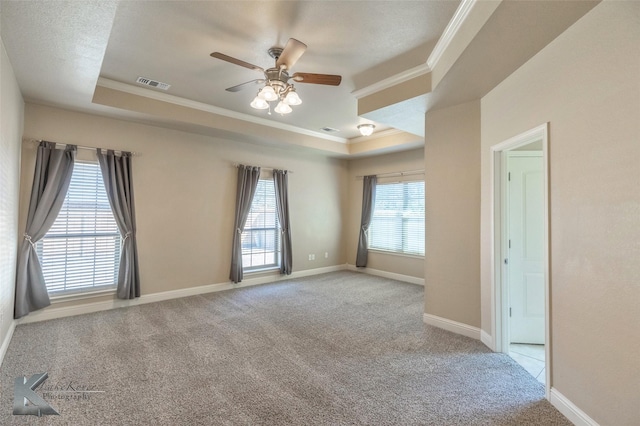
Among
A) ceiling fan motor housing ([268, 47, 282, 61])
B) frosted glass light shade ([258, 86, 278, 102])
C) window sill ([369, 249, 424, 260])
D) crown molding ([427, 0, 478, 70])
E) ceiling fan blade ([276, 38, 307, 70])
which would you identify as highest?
ceiling fan motor housing ([268, 47, 282, 61])

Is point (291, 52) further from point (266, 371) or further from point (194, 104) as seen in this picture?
point (266, 371)

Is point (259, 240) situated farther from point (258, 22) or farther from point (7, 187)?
point (258, 22)

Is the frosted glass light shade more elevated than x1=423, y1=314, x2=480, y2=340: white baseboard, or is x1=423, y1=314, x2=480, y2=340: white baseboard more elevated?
the frosted glass light shade

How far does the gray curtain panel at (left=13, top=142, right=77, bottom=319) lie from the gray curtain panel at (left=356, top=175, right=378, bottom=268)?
5.26 meters

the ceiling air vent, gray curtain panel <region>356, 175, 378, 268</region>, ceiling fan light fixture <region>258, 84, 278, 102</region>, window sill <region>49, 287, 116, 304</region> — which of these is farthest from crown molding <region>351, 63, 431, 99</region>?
window sill <region>49, 287, 116, 304</region>

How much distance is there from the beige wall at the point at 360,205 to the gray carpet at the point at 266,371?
2.04m

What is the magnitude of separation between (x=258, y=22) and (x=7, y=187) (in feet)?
9.47

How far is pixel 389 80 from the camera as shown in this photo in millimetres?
3514

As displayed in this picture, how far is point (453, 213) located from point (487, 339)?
1.41m

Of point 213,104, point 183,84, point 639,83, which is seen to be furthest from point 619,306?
point 213,104

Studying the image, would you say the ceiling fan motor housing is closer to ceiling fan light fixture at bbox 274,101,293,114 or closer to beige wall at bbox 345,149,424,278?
ceiling fan light fixture at bbox 274,101,293,114

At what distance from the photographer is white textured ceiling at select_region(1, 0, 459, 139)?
2.21m

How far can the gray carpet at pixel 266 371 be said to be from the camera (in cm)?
207

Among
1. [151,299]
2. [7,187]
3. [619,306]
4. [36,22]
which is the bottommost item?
[151,299]
